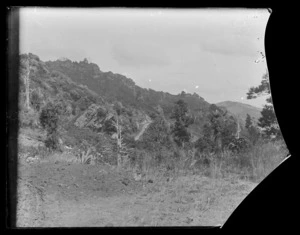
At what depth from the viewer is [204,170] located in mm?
1830

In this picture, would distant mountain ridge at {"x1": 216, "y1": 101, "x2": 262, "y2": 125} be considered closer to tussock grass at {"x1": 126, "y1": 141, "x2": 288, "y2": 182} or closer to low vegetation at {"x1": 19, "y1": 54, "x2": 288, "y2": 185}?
low vegetation at {"x1": 19, "y1": 54, "x2": 288, "y2": 185}

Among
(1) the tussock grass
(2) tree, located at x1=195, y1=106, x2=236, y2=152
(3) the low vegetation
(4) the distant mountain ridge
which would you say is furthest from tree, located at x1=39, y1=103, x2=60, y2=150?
(4) the distant mountain ridge

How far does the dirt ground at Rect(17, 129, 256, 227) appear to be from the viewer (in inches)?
70.3

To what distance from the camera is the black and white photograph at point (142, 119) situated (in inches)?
70.1

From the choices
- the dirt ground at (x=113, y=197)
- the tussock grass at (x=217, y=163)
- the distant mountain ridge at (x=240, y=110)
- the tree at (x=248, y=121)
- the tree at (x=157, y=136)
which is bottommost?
the dirt ground at (x=113, y=197)

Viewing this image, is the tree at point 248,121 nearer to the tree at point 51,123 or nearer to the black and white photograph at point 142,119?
the black and white photograph at point 142,119

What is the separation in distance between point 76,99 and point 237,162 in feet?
2.80

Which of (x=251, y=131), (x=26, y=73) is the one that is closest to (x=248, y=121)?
(x=251, y=131)

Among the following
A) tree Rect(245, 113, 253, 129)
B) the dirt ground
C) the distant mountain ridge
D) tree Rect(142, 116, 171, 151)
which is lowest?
the dirt ground

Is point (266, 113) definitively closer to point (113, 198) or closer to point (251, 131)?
point (251, 131)

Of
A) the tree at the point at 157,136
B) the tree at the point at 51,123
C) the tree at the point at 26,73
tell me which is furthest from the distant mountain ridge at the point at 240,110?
the tree at the point at 26,73

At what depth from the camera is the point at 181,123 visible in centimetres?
186

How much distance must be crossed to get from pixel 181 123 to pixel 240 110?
304 millimetres
